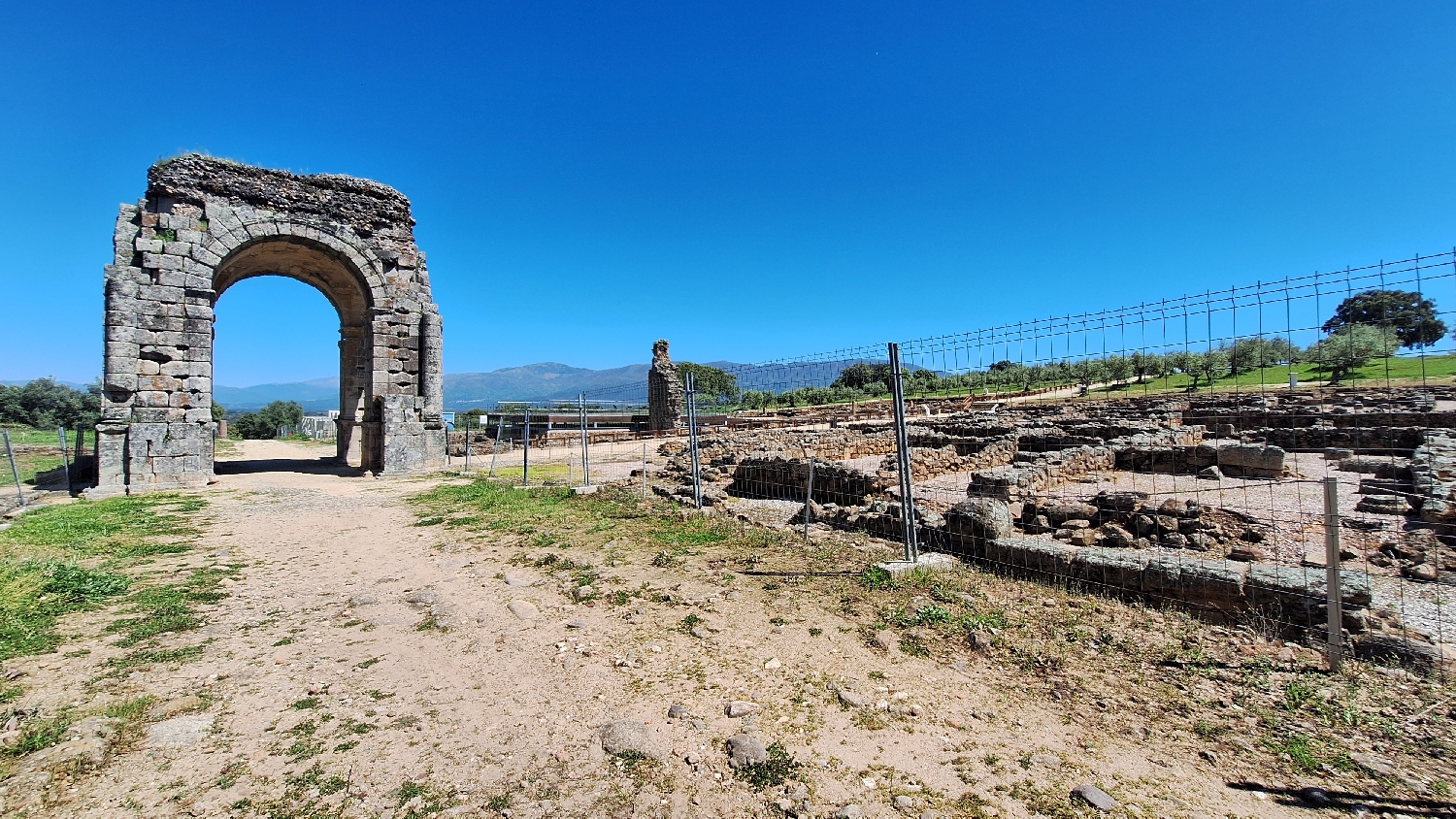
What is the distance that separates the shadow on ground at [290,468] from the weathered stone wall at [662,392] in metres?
17.9

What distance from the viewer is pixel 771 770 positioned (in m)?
3.23

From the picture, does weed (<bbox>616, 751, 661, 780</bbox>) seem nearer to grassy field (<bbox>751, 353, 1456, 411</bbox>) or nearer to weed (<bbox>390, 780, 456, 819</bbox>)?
weed (<bbox>390, 780, 456, 819</bbox>)

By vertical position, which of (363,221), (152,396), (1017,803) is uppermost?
(363,221)

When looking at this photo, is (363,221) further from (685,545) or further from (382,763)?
(382,763)

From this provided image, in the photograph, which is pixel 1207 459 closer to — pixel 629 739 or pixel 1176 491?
pixel 1176 491

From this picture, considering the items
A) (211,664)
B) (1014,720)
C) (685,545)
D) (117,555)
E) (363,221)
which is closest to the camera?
(1014,720)

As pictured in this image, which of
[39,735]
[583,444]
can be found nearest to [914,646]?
[39,735]

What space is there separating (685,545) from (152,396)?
609 inches

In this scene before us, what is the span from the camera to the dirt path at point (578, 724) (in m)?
2.99

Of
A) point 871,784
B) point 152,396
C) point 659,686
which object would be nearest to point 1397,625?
point 871,784

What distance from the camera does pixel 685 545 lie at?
330 inches

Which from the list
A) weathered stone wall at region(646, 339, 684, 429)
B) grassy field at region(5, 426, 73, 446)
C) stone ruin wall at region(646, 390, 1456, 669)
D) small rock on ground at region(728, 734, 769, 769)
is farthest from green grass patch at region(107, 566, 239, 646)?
grassy field at region(5, 426, 73, 446)

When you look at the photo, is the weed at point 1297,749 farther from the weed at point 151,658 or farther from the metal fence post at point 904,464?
the weed at point 151,658

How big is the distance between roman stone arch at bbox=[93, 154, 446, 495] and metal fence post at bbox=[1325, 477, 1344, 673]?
63.8 ft
